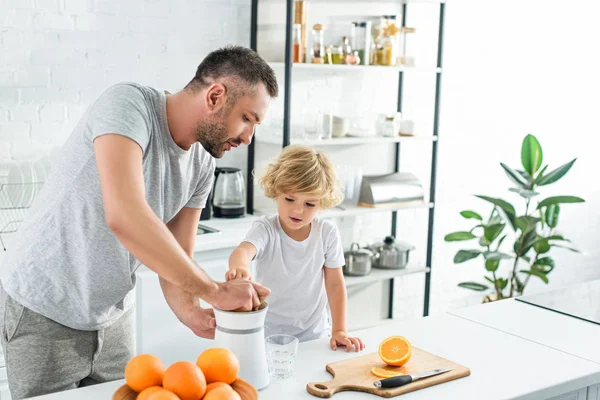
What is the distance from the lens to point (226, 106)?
181cm

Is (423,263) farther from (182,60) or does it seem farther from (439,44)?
(182,60)

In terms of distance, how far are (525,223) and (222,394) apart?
3053 mm

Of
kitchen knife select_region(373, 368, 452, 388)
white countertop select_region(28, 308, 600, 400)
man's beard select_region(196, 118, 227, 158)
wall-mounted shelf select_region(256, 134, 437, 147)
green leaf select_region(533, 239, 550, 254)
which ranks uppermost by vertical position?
man's beard select_region(196, 118, 227, 158)

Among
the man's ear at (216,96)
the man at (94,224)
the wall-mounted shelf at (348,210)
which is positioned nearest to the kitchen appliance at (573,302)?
the man at (94,224)

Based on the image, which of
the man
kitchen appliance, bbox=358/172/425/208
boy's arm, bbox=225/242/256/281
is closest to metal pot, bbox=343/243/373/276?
kitchen appliance, bbox=358/172/425/208

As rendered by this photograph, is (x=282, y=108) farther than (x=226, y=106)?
Yes

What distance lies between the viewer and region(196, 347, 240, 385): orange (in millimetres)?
1467

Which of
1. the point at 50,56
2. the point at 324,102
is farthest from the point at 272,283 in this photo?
the point at 324,102

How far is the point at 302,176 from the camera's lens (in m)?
2.34

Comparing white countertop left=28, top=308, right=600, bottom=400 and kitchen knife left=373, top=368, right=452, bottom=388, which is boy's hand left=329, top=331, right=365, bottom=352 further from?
kitchen knife left=373, top=368, right=452, bottom=388

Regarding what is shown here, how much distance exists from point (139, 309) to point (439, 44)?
2.20 meters

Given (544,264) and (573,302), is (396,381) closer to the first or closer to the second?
(573,302)

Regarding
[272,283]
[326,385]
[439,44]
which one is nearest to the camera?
[326,385]

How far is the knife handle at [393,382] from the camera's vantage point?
5.51ft
